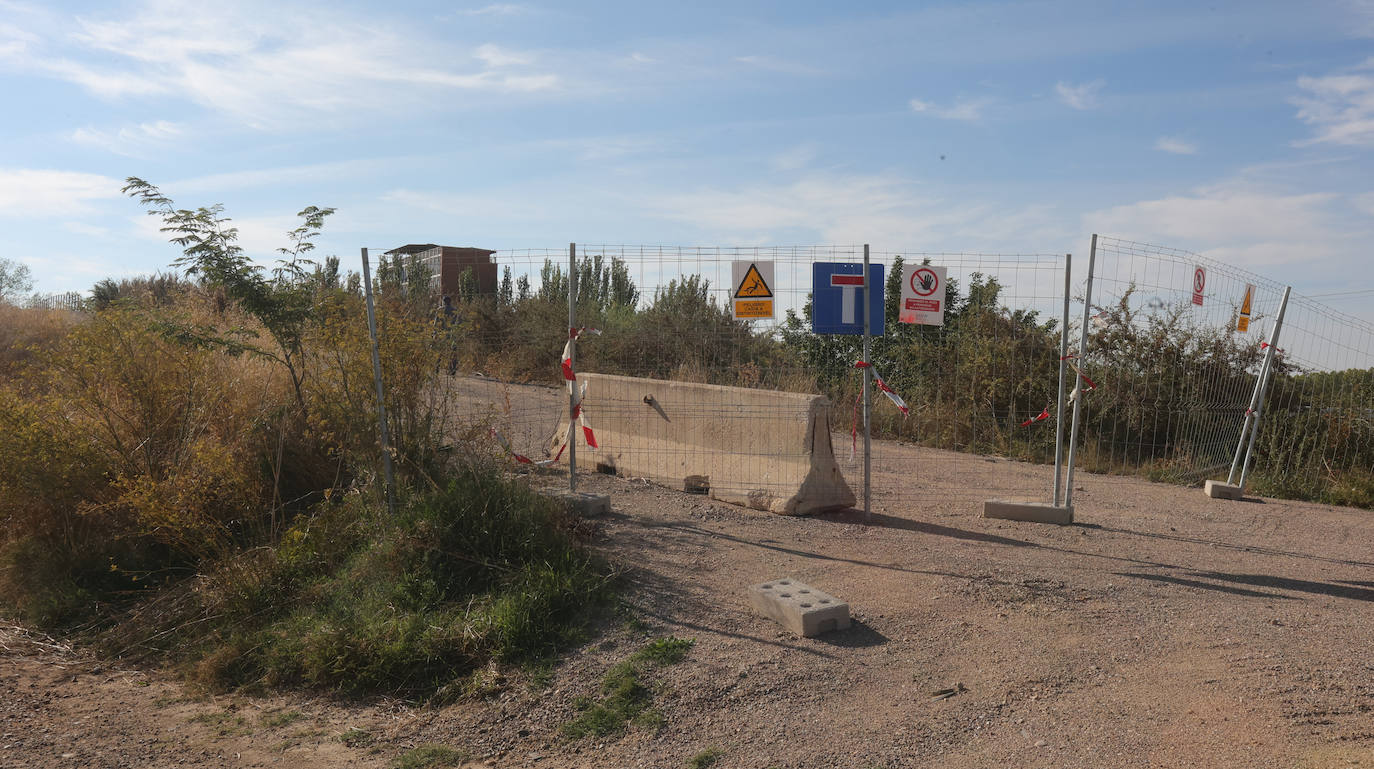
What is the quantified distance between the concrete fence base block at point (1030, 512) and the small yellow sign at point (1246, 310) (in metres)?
4.39

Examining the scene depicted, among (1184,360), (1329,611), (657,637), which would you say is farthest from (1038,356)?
(657,637)

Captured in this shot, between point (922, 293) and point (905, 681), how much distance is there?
4.15 meters

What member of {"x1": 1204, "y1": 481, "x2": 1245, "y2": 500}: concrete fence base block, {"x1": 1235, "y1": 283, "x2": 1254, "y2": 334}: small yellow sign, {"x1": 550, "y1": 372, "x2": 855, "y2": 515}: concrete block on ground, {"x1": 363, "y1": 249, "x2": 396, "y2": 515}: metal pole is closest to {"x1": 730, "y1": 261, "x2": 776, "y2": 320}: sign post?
{"x1": 550, "y1": 372, "x2": 855, "y2": 515}: concrete block on ground

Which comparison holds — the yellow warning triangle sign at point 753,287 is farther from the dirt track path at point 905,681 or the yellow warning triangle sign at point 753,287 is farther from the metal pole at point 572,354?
the dirt track path at point 905,681

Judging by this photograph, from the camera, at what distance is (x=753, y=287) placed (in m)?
7.65

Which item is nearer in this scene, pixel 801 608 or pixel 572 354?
pixel 801 608

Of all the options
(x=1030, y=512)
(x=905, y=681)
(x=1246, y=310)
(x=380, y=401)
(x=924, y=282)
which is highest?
(x=1246, y=310)

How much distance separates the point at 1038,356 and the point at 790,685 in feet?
29.9

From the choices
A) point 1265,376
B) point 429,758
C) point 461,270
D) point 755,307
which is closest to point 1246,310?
point 1265,376

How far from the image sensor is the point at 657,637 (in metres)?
5.13

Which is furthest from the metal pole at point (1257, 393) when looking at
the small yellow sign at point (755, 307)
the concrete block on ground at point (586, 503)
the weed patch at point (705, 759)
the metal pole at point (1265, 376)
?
the weed patch at point (705, 759)

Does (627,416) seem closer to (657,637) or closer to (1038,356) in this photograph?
(657,637)

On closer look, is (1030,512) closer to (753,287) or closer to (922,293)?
(922,293)

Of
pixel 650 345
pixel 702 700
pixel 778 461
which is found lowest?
pixel 702 700
